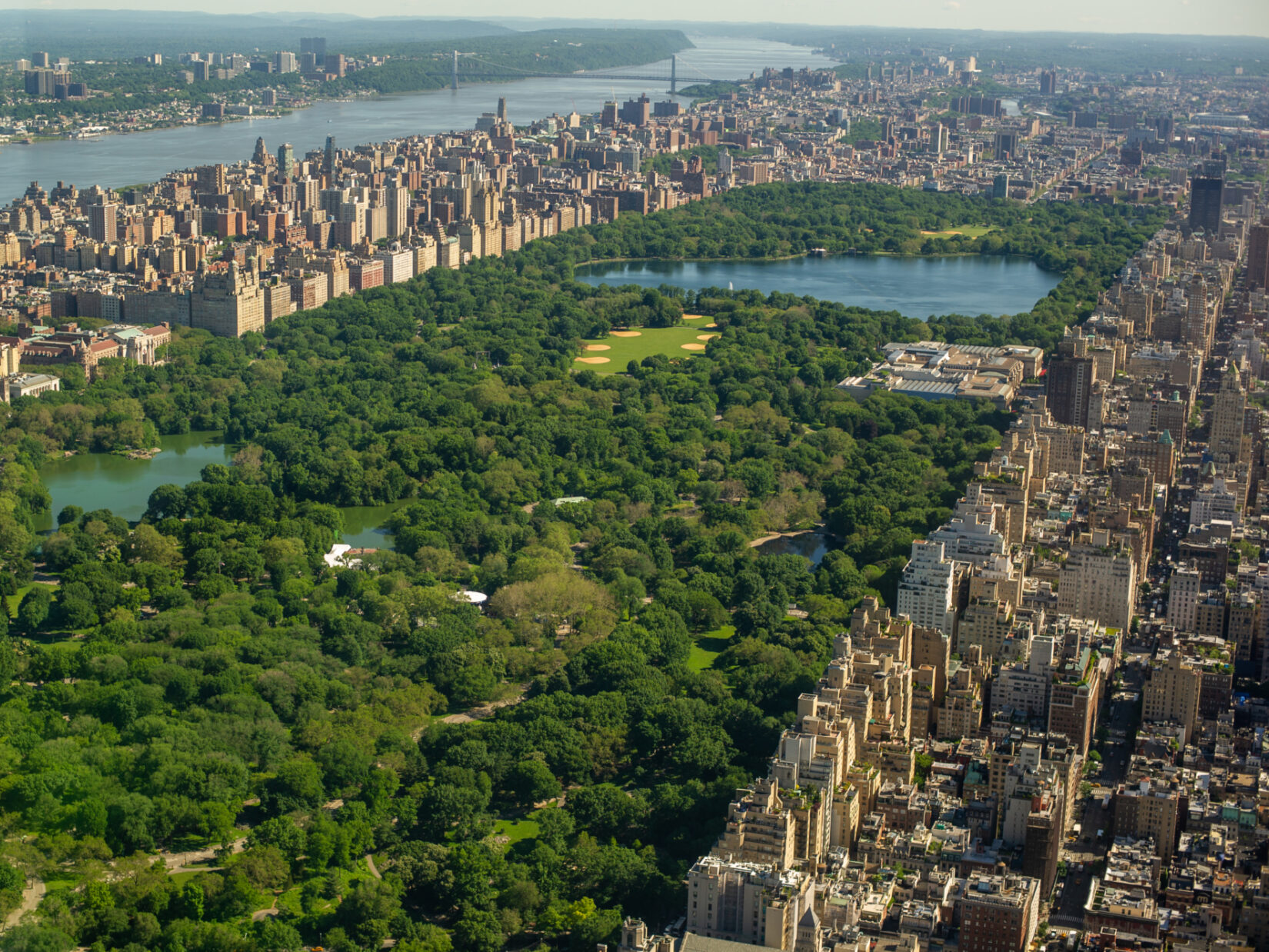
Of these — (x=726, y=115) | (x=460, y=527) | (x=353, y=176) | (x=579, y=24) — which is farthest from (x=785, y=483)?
(x=579, y=24)

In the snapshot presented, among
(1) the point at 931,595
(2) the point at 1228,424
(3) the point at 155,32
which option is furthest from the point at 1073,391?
(3) the point at 155,32

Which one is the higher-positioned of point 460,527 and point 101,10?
point 101,10

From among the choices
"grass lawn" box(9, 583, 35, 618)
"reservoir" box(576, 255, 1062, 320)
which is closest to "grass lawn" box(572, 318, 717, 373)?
"reservoir" box(576, 255, 1062, 320)

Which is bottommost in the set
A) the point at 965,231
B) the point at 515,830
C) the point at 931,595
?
the point at 515,830

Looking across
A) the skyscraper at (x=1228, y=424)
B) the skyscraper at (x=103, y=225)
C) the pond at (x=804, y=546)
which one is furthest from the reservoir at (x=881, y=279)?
the pond at (x=804, y=546)

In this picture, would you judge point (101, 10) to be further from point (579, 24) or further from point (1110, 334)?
point (579, 24)

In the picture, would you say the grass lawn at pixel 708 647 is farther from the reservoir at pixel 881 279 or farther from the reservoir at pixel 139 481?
the reservoir at pixel 881 279

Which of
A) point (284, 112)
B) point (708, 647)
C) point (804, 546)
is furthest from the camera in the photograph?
point (284, 112)

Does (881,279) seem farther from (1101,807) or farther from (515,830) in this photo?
(515,830)
